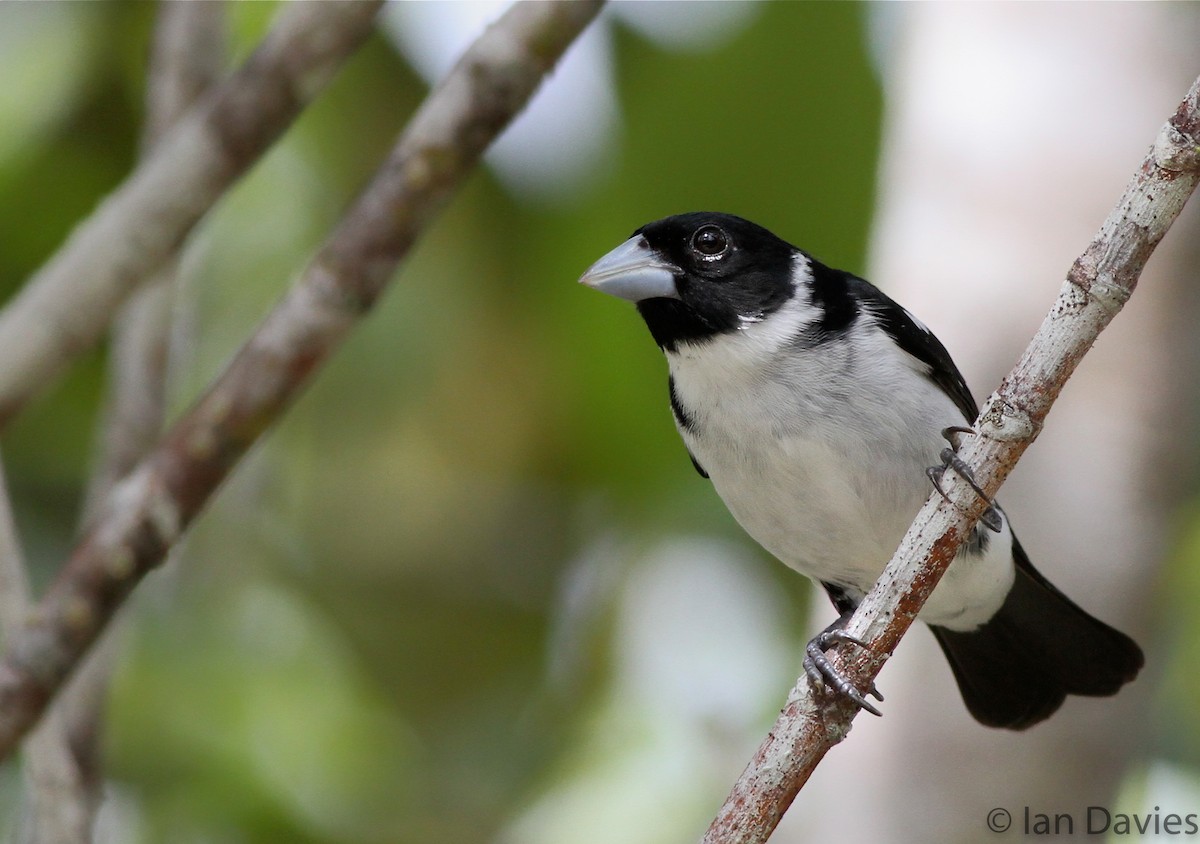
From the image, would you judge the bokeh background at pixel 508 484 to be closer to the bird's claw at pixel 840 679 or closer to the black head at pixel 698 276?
the black head at pixel 698 276

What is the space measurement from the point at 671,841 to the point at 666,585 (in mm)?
962

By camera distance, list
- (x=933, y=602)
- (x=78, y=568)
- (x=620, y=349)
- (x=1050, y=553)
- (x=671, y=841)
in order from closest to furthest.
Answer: (x=78, y=568) → (x=933, y=602) → (x=1050, y=553) → (x=671, y=841) → (x=620, y=349)

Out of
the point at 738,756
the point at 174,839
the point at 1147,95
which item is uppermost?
the point at 1147,95

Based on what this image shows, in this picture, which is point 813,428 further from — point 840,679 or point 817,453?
point 840,679

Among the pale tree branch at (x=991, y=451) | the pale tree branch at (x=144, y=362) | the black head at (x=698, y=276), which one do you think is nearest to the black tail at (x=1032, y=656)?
the black head at (x=698, y=276)

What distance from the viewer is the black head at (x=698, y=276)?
2.87 meters

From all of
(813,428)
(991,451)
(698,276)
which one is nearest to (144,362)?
(698,276)

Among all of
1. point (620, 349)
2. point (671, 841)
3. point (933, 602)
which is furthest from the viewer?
point (620, 349)

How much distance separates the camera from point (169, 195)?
110 inches

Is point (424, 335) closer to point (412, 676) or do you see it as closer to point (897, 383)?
point (412, 676)

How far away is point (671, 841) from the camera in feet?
14.7

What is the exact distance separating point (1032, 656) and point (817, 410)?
1005 mm

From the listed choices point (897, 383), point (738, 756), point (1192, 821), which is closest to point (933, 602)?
point (897, 383)

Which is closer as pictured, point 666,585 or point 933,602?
point 933,602
